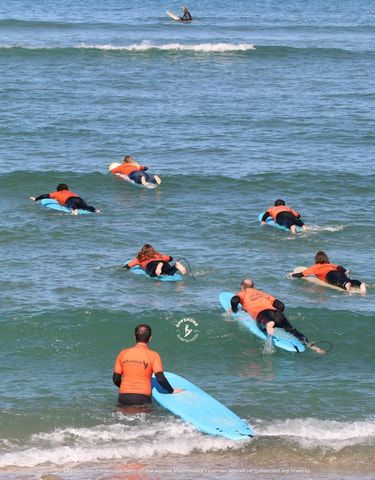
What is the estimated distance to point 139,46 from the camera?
1951 inches

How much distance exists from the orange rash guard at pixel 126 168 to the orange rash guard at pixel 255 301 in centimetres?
1089

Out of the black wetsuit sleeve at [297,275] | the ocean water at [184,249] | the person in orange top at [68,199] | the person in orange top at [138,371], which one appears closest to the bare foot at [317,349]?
the ocean water at [184,249]

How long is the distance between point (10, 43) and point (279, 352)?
38.7 m

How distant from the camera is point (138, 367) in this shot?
1133cm

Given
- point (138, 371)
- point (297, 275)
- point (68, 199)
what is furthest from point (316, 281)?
point (68, 199)

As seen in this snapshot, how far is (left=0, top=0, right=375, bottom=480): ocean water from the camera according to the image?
11156 mm

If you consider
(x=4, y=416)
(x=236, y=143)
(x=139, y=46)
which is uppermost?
(x=139, y=46)

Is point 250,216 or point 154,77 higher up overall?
point 154,77

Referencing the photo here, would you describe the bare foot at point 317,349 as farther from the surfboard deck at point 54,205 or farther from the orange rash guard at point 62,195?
the orange rash guard at point 62,195

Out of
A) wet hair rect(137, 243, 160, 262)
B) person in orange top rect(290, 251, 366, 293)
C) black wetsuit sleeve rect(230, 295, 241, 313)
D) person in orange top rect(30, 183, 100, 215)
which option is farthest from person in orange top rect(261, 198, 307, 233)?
black wetsuit sleeve rect(230, 295, 241, 313)

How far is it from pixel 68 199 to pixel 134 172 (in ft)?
10.5

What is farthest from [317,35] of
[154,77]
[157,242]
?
[157,242]

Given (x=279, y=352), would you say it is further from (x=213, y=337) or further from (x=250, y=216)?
(x=250, y=216)

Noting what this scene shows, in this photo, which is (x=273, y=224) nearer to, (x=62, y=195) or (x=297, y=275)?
(x=297, y=275)
